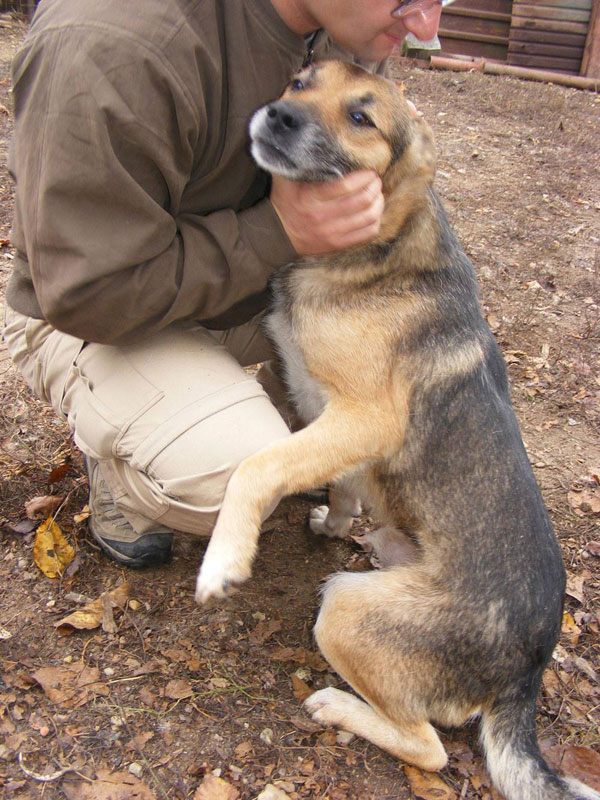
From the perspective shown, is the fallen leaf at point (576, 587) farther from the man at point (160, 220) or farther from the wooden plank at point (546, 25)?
the wooden plank at point (546, 25)

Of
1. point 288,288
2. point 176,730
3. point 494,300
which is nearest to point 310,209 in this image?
point 288,288

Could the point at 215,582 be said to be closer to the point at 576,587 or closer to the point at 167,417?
the point at 167,417

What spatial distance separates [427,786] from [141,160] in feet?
7.69

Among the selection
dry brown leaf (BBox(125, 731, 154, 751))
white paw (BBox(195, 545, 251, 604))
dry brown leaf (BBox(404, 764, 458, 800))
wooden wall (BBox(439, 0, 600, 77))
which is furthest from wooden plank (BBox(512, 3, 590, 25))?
dry brown leaf (BBox(125, 731, 154, 751))

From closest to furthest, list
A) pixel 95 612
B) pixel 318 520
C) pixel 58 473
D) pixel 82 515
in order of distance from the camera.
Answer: pixel 95 612 < pixel 82 515 < pixel 58 473 < pixel 318 520

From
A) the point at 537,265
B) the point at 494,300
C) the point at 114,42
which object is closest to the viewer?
the point at 114,42

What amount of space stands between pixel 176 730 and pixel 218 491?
848 mm

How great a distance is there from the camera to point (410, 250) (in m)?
2.70

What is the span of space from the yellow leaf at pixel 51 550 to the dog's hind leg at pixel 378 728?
3.87 ft

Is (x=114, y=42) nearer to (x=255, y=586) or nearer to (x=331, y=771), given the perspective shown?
(x=255, y=586)

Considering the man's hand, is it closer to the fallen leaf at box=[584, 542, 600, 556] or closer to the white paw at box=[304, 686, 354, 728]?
the white paw at box=[304, 686, 354, 728]

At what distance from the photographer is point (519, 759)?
2451mm

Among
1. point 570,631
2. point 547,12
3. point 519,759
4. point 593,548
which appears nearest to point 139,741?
point 519,759

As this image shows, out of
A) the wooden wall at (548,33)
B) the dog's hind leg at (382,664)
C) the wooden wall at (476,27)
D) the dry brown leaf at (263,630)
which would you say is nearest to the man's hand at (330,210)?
the dog's hind leg at (382,664)
